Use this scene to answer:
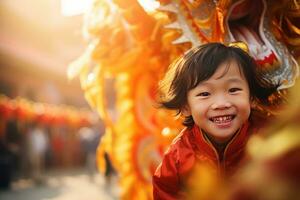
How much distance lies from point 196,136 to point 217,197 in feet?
2.53

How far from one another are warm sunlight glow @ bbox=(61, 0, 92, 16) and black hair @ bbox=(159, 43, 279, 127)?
1.07 m

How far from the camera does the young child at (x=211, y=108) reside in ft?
4.51

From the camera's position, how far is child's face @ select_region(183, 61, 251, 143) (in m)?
1.37

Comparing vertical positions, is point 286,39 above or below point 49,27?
below

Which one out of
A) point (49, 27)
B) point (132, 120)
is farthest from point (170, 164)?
point (49, 27)

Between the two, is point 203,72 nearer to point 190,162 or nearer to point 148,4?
point 190,162

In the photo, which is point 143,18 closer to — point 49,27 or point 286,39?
point 286,39

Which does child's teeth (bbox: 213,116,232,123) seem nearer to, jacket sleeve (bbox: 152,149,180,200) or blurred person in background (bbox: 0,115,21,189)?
jacket sleeve (bbox: 152,149,180,200)

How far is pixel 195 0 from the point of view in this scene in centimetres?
181

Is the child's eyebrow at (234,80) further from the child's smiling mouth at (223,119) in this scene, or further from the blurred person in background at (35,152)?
the blurred person in background at (35,152)

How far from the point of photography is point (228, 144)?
1.43 m

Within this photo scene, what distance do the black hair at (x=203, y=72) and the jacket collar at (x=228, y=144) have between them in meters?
0.11

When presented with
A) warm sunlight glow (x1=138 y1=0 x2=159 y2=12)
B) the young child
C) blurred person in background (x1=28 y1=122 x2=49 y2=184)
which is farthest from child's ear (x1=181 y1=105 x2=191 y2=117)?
blurred person in background (x1=28 y1=122 x2=49 y2=184)

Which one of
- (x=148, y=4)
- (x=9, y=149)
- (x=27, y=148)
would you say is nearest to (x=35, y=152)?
(x=27, y=148)
